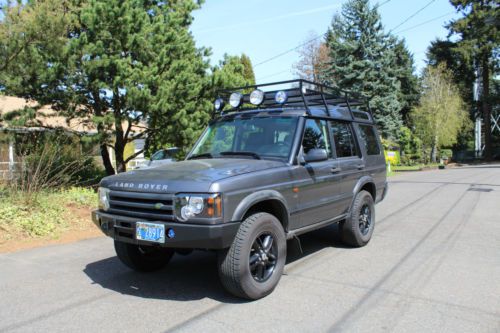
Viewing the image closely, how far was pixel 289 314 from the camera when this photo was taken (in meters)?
3.94

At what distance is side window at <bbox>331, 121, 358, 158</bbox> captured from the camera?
239 inches

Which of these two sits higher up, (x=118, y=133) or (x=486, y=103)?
(x=486, y=103)

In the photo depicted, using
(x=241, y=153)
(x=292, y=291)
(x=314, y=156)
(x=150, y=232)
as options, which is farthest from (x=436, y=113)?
(x=150, y=232)

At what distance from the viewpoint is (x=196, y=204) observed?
3957 millimetres

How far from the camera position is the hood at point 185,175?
4035 mm

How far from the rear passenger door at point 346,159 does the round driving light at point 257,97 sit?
1.09 m

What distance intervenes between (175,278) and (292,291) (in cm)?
145

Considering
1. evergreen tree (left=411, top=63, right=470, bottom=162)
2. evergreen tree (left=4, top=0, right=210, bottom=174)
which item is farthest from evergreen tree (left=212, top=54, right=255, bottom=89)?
evergreen tree (left=411, top=63, right=470, bottom=162)

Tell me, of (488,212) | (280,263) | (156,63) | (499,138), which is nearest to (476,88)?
(499,138)

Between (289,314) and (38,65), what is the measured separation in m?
7.97

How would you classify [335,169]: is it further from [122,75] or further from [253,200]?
[122,75]

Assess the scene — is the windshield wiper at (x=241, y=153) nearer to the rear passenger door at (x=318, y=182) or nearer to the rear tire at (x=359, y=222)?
the rear passenger door at (x=318, y=182)

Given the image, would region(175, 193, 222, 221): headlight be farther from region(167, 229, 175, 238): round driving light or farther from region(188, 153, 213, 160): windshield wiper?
region(188, 153, 213, 160): windshield wiper

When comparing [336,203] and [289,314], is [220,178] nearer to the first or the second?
[289,314]
